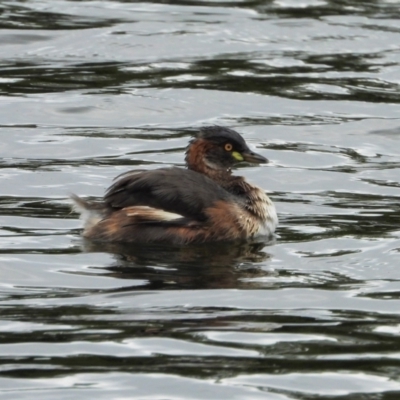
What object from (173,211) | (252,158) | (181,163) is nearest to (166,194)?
(173,211)

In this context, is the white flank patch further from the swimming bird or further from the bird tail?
the bird tail

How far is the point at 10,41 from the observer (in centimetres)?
1647

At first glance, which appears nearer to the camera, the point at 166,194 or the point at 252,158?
the point at 166,194

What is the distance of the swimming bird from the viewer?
9258 millimetres

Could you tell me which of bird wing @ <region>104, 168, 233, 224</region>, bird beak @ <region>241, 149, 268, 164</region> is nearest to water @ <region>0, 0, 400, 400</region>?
bird wing @ <region>104, 168, 233, 224</region>

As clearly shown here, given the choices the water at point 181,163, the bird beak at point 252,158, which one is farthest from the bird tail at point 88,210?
the bird beak at point 252,158

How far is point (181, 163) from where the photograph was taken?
1200 centimetres

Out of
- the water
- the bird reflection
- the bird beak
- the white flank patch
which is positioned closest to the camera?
the water

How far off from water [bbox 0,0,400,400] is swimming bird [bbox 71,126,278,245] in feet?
0.42

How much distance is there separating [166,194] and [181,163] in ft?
9.12

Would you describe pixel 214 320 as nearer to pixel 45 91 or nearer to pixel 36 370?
pixel 36 370

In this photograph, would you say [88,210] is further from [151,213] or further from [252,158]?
[252,158]

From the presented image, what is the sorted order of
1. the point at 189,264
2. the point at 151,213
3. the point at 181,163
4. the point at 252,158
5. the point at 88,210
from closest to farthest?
the point at 189,264 < the point at 151,213 < the point at 88,210 < the point at 252,158 < the point at 181,163

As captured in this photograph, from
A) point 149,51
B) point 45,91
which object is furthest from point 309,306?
point 149,51
